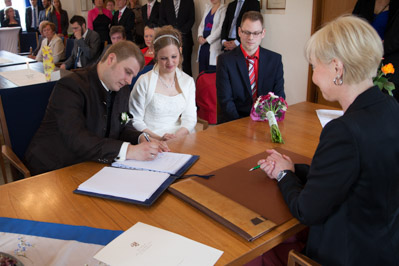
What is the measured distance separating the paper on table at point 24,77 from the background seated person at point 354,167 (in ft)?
10.2

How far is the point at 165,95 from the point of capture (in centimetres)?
253

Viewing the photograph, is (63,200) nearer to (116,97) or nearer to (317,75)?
(116,97)

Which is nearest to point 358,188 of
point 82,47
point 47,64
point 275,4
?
point 47,64

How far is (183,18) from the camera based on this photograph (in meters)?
5.91

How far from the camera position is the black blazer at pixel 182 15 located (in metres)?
5.85

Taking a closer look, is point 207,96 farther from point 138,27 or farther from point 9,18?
point 9,18

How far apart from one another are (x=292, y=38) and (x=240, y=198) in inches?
151

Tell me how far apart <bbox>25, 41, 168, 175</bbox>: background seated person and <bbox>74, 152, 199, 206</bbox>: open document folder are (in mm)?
67

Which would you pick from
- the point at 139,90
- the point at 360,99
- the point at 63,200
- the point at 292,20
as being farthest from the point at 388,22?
the point at 63,200

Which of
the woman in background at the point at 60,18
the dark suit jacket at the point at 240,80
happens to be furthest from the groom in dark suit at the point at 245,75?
the woman in background at the point at 60,18

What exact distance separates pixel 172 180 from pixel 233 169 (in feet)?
0.88

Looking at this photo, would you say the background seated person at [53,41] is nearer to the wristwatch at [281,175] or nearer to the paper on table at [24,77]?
the paper on table at [24,77]

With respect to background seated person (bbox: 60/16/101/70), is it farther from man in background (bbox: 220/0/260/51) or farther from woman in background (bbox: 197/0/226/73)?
man in background (bbox: 220/0/260/51)

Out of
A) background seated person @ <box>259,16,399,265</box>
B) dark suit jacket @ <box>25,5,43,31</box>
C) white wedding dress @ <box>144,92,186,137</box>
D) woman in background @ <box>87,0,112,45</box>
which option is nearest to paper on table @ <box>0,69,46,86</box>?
white wedding dress @ <box>144,92,186,137</box>
